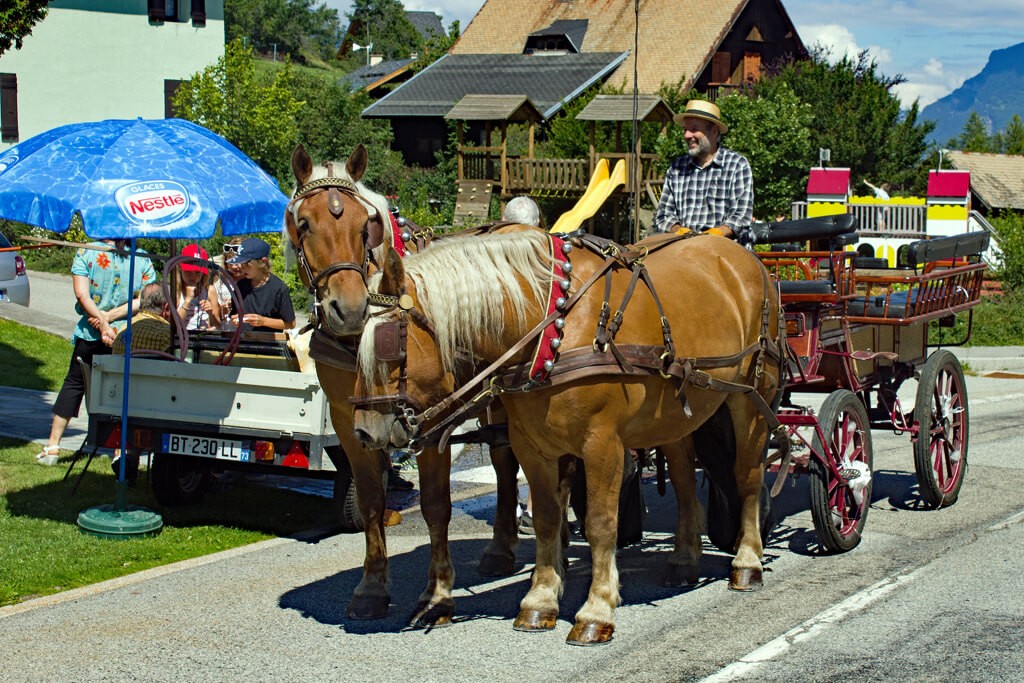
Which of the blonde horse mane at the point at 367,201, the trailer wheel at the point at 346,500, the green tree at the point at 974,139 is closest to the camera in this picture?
the blonde horse mane at the point at 367,201

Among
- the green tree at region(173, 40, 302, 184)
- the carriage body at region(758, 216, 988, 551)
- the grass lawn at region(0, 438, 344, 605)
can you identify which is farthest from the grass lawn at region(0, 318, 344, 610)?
the green tree at region(173, 40, 302, 184)

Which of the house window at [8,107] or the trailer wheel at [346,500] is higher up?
the house window at [8,107]

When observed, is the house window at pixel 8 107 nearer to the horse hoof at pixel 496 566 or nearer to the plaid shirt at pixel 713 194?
the plaid shirt at pixel 713 194

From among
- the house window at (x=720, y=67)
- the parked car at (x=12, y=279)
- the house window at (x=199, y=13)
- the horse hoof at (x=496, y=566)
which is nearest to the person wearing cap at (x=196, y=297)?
the horse hoof at (x=496, y=566)

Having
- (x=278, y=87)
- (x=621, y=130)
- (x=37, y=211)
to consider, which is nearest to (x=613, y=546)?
(x=37, y=211)

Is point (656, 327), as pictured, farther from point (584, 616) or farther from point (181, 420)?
point (181, 420)

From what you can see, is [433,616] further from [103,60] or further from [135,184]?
[103,60]

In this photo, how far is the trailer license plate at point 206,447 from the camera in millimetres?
7852

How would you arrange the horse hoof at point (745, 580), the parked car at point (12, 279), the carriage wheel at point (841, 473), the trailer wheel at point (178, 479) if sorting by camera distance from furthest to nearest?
the parked car at point (12, 279) < the trailer wheel at point (178, 479) < the carriage wheel at point (841, 473) < the horse hoof at point (745, 580)

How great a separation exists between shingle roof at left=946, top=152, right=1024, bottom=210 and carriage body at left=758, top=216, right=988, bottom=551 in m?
32.5

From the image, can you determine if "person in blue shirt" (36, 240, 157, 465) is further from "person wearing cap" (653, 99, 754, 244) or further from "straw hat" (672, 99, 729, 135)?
"straw hat" (672, 99, 729, 135)

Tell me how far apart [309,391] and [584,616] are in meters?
2.66

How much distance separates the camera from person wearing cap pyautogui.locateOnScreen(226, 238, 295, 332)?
880 centimetres

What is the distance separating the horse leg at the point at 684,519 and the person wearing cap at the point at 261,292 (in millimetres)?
3059
